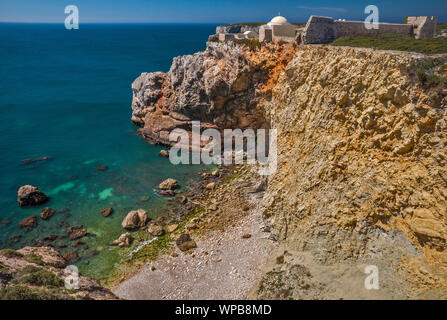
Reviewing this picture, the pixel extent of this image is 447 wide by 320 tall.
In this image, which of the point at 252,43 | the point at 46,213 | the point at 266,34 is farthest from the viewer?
the point at 252,43

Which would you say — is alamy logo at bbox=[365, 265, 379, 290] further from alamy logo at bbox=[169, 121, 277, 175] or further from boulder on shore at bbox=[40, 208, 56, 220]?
boulder on shore at bbox=[40, 208, 56, 220]

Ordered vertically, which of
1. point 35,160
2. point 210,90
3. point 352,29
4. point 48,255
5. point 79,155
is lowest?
point 48,255

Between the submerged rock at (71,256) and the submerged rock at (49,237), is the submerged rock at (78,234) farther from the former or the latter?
the submerged rock at (71,256)

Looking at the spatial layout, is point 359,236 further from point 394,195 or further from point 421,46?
point 421,46

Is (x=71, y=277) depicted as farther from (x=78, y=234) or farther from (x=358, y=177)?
(x=358, y=177)

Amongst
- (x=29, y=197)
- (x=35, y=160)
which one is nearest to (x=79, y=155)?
(x=35, y=160)

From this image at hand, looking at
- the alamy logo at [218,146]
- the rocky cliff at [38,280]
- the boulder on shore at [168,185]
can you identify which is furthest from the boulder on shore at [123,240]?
the alamy logo at [218,146]
